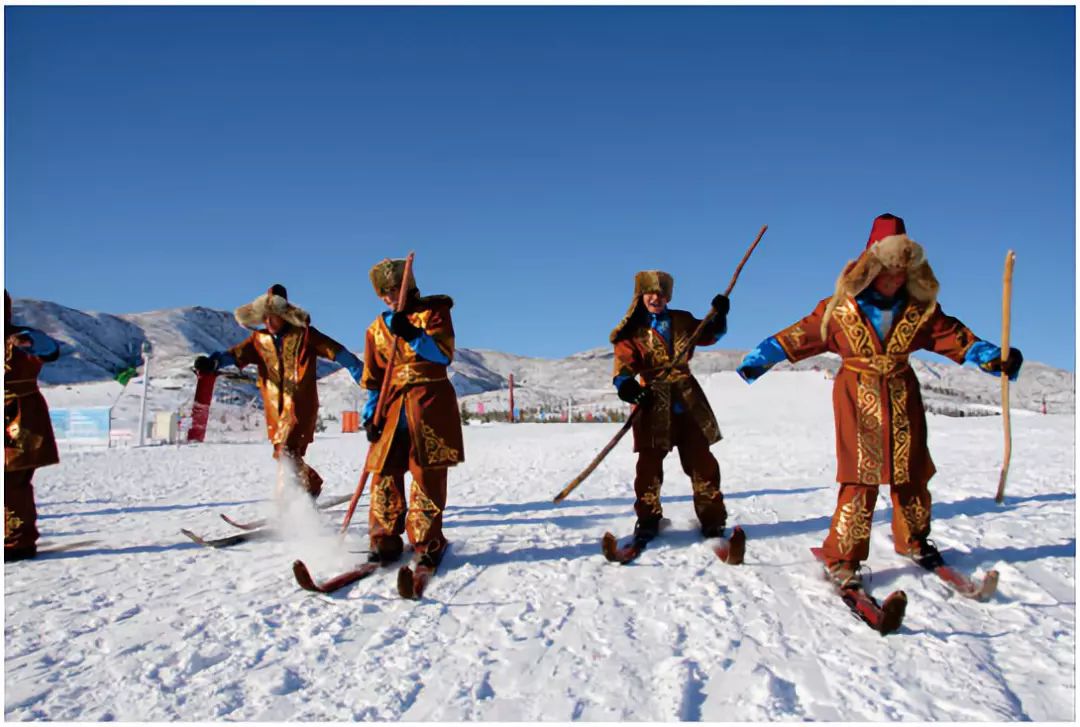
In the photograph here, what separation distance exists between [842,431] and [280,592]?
294 centimetres

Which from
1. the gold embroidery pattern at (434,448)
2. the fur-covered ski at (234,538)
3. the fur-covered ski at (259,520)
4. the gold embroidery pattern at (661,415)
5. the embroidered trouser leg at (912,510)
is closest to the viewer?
the embroidered trouser leg at (912,510)

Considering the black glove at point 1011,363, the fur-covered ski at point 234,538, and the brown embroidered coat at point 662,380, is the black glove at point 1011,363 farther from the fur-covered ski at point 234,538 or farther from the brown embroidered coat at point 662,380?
the fur-covered ski at point 234,538

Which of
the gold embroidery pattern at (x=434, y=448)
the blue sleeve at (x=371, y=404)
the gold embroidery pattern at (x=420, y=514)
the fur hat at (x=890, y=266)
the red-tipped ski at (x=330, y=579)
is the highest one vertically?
the fur hat at (x=890, y=266)

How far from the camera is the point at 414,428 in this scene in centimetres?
393

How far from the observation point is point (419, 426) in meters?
3.93

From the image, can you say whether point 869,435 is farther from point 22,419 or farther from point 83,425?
point 83,425

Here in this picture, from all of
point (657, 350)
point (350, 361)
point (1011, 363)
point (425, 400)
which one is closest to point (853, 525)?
point (1011, 363)

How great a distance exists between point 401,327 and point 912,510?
9.40 ft

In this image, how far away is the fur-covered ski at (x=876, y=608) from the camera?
2625 mm

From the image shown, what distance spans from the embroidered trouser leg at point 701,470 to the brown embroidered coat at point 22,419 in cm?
409

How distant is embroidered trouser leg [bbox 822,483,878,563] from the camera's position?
323 centimetres

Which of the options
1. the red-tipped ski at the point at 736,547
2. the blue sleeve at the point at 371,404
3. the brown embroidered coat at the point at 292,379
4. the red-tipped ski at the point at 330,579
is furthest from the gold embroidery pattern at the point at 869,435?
the brown embroidered coat at the point at 292,379

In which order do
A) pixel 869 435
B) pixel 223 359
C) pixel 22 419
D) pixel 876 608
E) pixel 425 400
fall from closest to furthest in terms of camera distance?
pixel 876 608 < pixel 869 435 < pixel 425 400 < pixel 22 419 < pixel 223 359

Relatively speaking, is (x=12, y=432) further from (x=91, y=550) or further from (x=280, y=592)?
(x=280, y=592)
